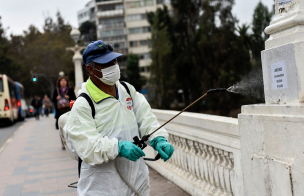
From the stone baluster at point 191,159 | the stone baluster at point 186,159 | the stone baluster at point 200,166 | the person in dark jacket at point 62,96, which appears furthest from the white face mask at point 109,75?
the person in dark jacket at point 62,96

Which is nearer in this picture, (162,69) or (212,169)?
(212,169)

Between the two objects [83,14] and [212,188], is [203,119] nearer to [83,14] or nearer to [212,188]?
[212,188]

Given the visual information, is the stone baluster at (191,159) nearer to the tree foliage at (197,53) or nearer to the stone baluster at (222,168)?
the stone baluster at (222,168)

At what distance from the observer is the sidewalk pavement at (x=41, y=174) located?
5.96m

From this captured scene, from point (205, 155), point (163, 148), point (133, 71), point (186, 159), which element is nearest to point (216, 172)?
point (205, 155)

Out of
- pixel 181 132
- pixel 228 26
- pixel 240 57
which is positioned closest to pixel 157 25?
pixel 228 26

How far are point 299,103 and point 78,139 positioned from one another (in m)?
1.50

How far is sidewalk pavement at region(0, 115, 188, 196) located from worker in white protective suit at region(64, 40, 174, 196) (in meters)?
2.59

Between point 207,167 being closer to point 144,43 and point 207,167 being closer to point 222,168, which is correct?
point 222,168

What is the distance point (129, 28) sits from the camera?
7331 centimetres

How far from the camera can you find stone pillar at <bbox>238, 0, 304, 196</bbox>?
2354mm

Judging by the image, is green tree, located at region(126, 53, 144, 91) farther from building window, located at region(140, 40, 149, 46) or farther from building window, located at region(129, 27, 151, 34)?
building window, located at region(129, 27, 151, 34)

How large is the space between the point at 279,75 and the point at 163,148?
985 millimetres

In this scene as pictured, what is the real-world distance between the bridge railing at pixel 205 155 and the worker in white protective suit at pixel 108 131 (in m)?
1.13
